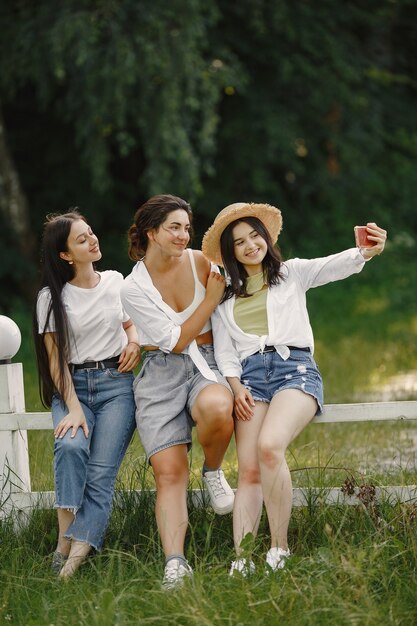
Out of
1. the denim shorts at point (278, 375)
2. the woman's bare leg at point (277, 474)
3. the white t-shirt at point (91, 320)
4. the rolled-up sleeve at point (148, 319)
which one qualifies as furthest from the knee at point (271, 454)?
the white t-shirt at point (91, 320)

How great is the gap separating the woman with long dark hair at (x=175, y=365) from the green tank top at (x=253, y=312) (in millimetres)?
107

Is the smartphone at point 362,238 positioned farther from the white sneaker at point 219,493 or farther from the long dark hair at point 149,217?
the white sneaker at point 219,493

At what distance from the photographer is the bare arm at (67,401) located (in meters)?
3.78

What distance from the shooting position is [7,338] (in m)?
4.01

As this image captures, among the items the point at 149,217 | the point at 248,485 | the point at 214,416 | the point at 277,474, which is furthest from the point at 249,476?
the point at 149,217

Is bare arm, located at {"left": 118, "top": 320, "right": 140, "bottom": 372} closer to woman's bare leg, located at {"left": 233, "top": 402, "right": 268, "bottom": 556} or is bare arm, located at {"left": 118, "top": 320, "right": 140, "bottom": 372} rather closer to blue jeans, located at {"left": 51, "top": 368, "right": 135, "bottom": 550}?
blue jeans, located at {"left": 51, "top": 368, "right": 135, "bottom": 550}

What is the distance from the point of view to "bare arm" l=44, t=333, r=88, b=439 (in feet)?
12.4

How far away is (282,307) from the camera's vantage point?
12.8ft

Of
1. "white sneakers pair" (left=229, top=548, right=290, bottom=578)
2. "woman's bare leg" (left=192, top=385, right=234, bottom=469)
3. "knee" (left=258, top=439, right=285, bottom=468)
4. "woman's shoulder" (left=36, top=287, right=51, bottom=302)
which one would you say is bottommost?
"white sneakers pair" (left=229, top=548, right=290, bottom=578)

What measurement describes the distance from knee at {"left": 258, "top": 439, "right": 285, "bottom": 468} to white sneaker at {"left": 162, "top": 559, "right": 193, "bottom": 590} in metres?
0.46

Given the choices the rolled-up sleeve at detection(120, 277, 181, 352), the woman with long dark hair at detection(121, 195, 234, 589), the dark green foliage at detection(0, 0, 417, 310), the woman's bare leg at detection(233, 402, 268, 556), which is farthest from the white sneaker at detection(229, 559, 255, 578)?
the dark green foliage at detection(0, 0, 417, 310)

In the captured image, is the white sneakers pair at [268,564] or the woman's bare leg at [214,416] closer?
the white sneakers pair at [268,564]

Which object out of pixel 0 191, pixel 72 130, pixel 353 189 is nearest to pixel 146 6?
pixel 0 191

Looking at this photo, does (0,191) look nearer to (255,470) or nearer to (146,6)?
(146,6)
